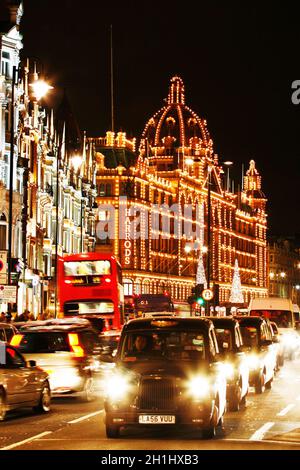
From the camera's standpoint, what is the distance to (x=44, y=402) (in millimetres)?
22781

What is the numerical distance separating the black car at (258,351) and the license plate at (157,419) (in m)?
9.65

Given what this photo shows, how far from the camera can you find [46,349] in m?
25.8

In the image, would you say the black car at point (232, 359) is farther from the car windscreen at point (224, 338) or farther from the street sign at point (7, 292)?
the street sign at point (7, 292)

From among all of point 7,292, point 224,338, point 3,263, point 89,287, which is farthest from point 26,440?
point 89,287

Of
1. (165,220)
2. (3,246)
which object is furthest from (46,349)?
(165,220)

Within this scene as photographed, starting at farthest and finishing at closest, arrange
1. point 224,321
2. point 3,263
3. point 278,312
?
1. point 278,312
2. point 3,263
3. point 224,321

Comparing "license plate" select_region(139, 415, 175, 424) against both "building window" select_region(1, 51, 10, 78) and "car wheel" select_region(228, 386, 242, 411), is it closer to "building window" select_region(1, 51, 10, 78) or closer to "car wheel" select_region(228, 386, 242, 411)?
"car wheel" select_region(228, 386, 242, 411)

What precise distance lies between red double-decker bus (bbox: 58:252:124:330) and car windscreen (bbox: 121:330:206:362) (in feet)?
91.7

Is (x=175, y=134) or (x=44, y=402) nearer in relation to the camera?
(x=44, y=402)

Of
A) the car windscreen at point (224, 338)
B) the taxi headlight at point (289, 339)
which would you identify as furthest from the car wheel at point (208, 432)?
the taxi headlight at point (289, 339)

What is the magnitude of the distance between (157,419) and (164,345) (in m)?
1.69

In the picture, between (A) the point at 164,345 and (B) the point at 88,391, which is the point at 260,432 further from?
(B) the point at 88,391

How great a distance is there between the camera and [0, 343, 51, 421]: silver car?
20844 mm

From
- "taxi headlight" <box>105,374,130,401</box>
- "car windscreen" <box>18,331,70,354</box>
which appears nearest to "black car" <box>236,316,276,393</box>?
"car windscreen" <box>18,331,70,354</box>
